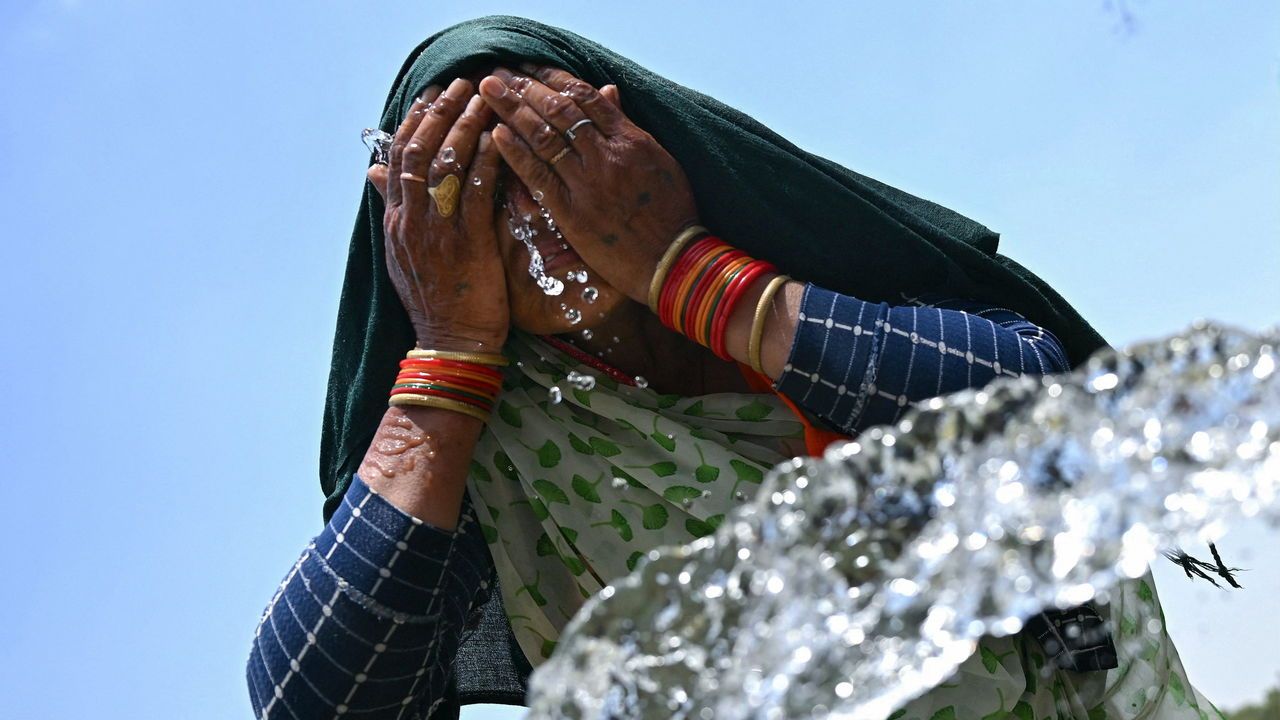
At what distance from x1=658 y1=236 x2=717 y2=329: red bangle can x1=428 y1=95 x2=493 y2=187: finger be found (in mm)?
428

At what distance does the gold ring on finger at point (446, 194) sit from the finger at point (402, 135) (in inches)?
4.1

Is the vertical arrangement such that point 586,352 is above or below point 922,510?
above

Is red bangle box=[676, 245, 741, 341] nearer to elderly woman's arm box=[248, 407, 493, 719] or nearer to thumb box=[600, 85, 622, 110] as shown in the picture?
thumb box=[600, 85, 622, 110]

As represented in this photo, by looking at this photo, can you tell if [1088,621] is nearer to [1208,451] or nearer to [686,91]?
[1208,451]

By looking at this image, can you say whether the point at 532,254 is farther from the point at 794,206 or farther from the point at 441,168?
the point at 794,206

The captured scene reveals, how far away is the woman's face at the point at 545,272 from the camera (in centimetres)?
232

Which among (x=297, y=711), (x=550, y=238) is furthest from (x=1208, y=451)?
(x=297, y=711)

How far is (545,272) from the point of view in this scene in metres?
2.35

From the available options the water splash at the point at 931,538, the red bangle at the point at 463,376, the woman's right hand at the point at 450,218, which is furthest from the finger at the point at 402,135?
the water splash at the point at 931,538

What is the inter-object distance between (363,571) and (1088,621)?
1.23 m

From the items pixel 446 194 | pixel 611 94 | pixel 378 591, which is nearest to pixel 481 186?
pixel 446 194

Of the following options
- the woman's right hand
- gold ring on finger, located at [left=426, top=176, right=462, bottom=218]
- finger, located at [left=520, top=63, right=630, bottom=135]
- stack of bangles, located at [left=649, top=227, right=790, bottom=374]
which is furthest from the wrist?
finger, located at [left=520, top=63, right=630, bottom=135]

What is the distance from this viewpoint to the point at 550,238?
7.65 ft

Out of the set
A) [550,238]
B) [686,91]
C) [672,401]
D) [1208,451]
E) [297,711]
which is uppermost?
[686,91]
